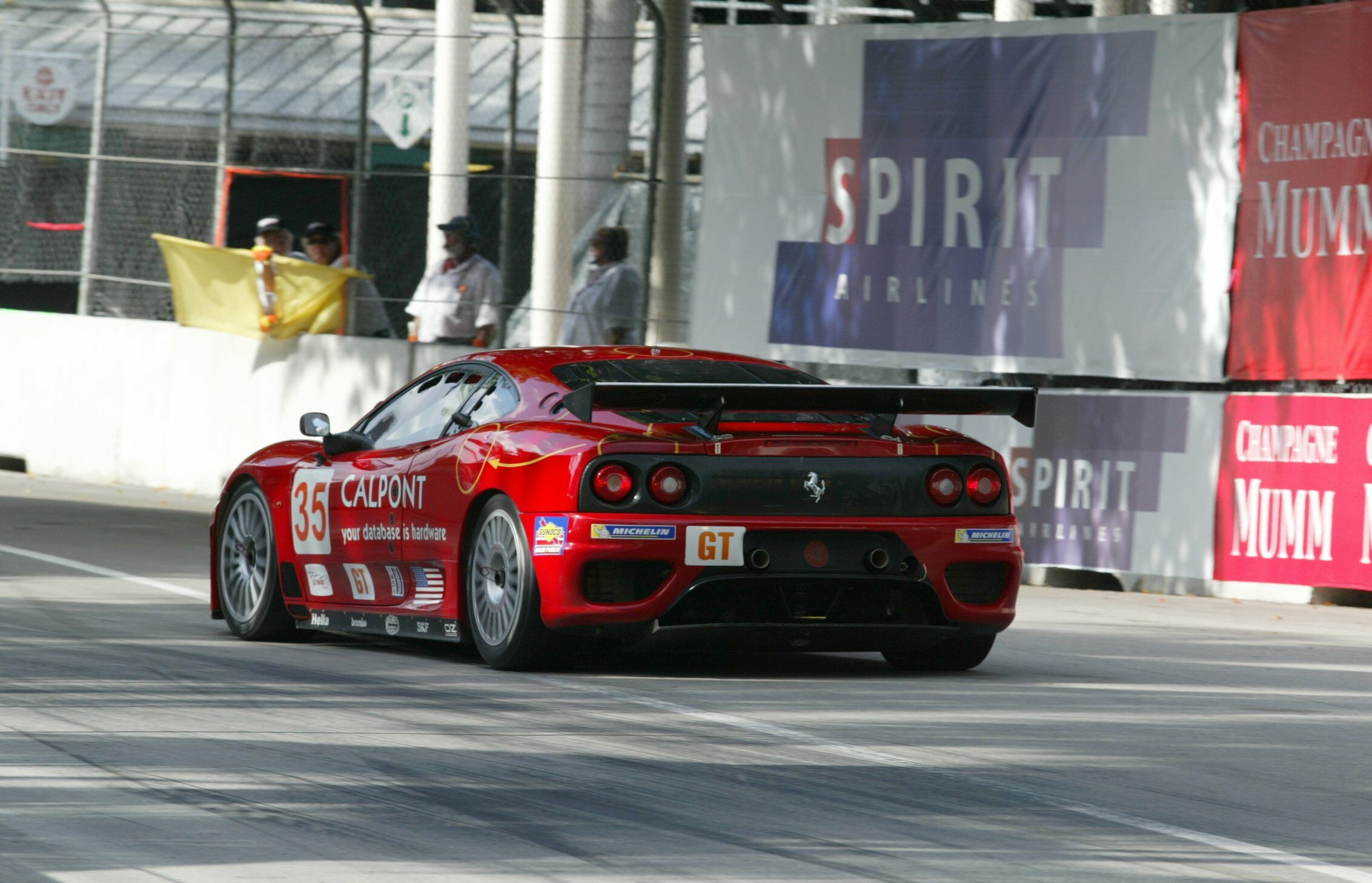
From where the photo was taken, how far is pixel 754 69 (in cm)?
1563

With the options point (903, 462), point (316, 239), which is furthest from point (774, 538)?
point (316, 239)

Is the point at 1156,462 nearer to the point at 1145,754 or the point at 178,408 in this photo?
the point at 1145,754

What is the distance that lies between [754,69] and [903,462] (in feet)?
27.7

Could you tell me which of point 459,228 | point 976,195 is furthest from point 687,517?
point 459,228

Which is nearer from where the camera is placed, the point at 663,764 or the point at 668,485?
the point at 663,764

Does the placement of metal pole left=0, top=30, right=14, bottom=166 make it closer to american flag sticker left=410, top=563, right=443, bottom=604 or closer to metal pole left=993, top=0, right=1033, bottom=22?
metal pole left=993, top=0, right=1033, bottom=22

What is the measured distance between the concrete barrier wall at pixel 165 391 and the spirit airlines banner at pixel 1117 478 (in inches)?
213

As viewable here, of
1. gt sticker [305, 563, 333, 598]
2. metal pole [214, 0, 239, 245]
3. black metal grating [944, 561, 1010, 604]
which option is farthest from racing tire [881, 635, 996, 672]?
metal pole [214, 0, 239, 245]

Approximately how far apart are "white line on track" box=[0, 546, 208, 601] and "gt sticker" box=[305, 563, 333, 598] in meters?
2.24

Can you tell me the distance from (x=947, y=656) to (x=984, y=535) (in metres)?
0.71

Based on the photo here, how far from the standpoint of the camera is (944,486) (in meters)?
7.78

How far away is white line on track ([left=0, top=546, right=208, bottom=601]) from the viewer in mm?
11227

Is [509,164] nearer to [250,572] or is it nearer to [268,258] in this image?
[268,258]

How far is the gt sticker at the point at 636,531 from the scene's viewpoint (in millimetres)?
7375
